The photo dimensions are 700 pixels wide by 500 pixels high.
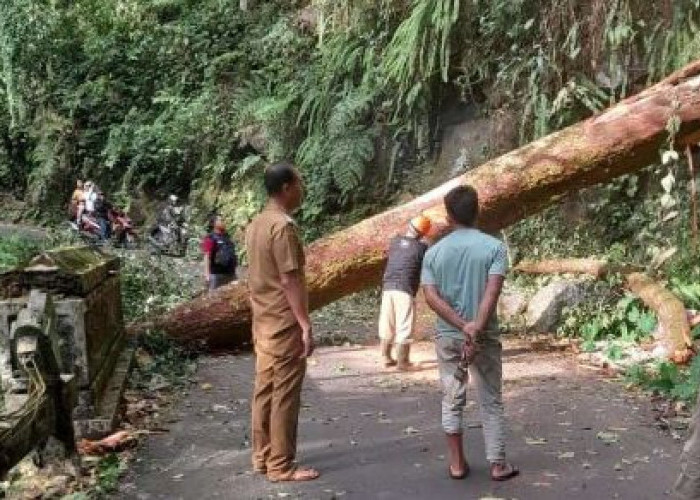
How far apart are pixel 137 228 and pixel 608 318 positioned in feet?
49.6

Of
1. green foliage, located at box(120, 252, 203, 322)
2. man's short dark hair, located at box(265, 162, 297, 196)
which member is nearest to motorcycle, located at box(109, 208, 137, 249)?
green foliage, located at box(120, 252, 203, 322)

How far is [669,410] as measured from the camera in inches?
253

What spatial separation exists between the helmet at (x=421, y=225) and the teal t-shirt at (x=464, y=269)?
3610mm

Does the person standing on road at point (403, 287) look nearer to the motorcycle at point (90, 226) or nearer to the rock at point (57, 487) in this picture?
the rock at point (57, 487)

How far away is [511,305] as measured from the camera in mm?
10969

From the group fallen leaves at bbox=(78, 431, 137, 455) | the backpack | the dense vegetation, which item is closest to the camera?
fallen leaves at bbox=(78, 431, 137, 455)

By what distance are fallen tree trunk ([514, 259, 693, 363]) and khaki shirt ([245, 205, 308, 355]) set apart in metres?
4.19

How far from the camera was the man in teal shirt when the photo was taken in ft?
15.4

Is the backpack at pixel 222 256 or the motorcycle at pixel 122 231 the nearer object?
the backpack at pixel 222 256

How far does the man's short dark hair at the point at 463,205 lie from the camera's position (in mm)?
4785

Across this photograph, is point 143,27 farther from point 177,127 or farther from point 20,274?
point 20,274

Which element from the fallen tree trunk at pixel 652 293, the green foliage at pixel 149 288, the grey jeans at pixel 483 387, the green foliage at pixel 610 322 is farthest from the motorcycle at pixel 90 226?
the grey jeans at pixel 483 387

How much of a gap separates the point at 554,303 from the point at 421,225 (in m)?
2.52

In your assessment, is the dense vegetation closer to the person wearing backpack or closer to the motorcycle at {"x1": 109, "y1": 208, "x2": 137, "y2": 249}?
the person wearing backpack
